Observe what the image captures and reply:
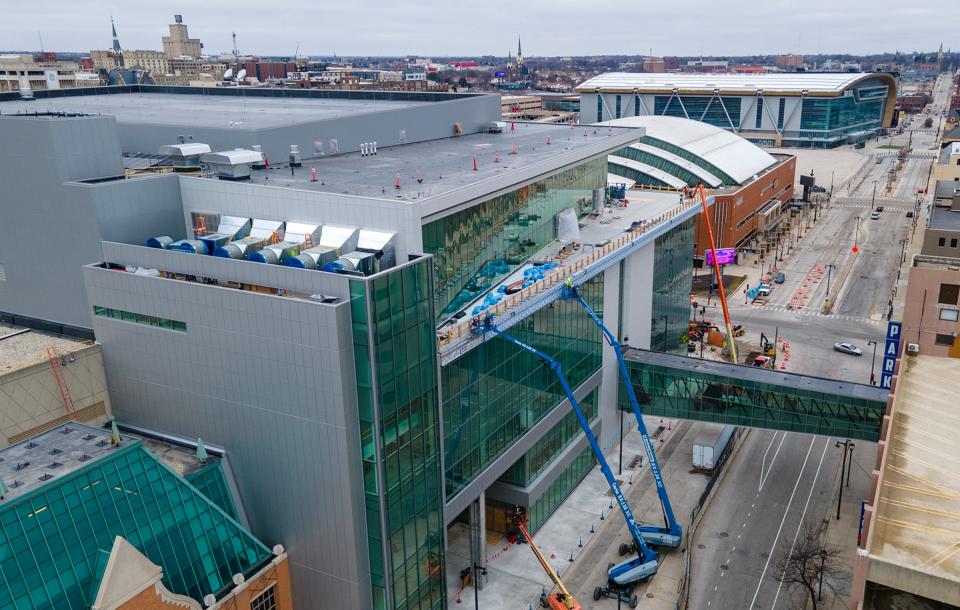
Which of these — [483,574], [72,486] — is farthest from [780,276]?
[72,486]

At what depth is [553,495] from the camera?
54906 mm

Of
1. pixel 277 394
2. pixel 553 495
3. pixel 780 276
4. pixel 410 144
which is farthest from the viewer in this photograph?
pixel 780 276

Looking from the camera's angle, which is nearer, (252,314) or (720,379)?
(252,314)

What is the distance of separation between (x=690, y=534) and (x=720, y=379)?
38.1 ft

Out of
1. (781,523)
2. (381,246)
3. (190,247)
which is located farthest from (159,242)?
(781,523)

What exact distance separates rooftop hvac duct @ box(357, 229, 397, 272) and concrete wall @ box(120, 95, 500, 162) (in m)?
15.6

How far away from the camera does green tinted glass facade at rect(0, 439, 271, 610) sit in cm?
2936

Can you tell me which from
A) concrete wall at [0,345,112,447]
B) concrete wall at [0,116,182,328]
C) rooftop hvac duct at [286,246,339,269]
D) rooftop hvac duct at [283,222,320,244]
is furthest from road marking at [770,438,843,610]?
concrete wall at [0,116,182,328]

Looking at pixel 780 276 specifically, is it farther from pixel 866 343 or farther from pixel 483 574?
pixel 483 574

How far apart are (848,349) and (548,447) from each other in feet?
151

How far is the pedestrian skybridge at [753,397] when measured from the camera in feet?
176

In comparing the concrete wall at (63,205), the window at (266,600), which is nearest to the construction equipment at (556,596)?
the window at (266,600)

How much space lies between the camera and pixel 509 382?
161 feet

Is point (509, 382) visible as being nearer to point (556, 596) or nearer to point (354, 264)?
point (556, 596)
